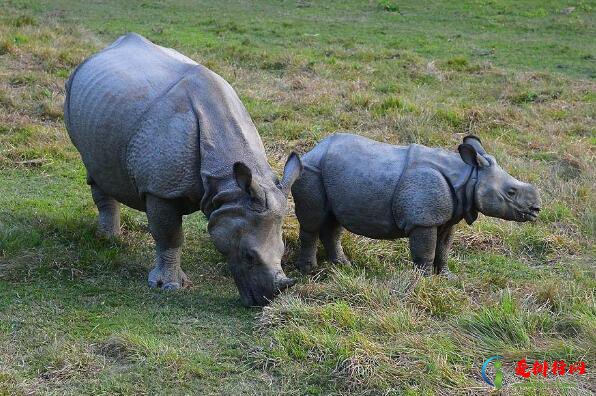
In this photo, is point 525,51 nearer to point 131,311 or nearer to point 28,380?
point 131,311

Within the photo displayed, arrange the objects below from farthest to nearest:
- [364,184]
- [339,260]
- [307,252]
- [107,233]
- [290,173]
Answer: [107,233] → [339,260] → [307,252] → [364,184] → [290,173]

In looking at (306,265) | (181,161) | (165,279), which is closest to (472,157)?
(306,265)

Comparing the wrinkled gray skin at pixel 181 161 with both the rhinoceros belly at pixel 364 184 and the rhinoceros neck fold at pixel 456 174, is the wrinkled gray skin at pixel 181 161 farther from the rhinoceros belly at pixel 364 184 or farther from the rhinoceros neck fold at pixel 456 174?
the rhinoceros neck fold at pixel 456 174

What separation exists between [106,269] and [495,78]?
837 cm

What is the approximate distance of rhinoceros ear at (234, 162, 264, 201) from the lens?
5246 millimetres

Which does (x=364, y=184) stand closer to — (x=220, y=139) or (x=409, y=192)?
(x=409, y=192)

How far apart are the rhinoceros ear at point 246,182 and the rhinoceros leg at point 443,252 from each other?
1.55m

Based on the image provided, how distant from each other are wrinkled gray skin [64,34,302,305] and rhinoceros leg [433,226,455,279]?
49.9 inches

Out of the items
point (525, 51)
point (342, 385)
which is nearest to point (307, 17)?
point (525, 51)

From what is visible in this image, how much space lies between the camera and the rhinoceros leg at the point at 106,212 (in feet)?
23.1

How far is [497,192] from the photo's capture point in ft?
19.2

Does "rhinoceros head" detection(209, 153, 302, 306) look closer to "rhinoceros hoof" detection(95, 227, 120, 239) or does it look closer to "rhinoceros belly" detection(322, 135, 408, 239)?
"rhinoceros belly" detection(322, 135, 408, 239)

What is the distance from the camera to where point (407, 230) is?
5.93 m

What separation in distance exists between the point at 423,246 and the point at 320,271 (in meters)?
0.83
